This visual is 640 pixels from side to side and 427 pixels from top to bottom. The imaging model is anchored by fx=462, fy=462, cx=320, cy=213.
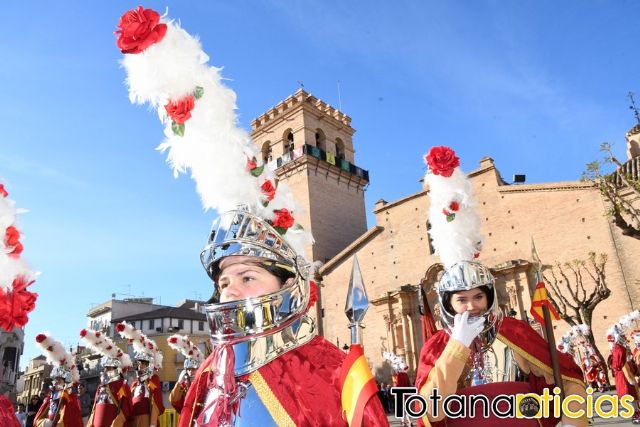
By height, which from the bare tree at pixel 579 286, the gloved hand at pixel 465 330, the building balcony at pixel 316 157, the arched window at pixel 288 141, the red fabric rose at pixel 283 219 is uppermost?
the arched window at pixel 288 141

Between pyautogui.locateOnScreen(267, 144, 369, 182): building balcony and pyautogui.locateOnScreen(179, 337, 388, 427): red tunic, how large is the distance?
2963 cm

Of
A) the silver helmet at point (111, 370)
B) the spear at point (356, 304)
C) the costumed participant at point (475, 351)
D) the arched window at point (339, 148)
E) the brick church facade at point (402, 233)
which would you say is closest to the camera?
the spear at point (356, 304)

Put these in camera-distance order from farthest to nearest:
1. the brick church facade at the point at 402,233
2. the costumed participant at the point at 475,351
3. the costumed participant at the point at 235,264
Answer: the brick church facade at the point at 402,233 < the costumed participant at the point at 475,351 < the costumed participant at the point at 235,264

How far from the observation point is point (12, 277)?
2504 mm

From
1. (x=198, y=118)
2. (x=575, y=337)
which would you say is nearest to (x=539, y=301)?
(x=198, y=118)

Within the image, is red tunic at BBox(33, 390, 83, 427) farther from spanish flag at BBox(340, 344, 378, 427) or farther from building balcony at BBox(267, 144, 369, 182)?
building balcony at BBox(267, 144, 369, 182)

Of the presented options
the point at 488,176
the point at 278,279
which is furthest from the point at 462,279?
the point at 488,176

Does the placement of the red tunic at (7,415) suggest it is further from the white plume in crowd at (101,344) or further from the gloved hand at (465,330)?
the white plume in crowd at (101,344)

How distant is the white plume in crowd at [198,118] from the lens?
8.34ft

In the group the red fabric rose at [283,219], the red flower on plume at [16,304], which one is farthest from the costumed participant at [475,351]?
the red flower on plume at [16,304]

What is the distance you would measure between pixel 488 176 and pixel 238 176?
24134 mm

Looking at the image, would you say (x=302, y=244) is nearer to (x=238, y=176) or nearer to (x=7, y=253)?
(x=238, y=176)

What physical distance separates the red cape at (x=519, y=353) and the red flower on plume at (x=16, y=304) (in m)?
2.63

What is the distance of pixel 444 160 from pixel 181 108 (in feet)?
10.2
